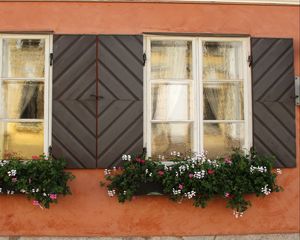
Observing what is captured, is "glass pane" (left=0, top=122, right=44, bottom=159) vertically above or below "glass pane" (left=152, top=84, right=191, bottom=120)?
below

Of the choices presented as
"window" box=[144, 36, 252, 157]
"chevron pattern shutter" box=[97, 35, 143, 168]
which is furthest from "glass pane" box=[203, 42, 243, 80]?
"chevron pattern shutter" box=[97, 35, 143, 168]

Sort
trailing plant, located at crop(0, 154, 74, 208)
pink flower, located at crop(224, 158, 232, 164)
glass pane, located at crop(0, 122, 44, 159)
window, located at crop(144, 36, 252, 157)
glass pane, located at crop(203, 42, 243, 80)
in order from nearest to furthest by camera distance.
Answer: trailing plant, located at crop(0, 154, 74, 208), pink flower, located at crop(224, 158, 232, 164), glass pane, located at crop(0, 122, 44, 159), window, located at crop(144, 36, 252, 157), glass pane, located at crop(203, 42, 243, 80)

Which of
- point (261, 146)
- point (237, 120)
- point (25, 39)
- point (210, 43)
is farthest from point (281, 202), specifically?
point (25, 39)

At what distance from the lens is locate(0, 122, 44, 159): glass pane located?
192 inches

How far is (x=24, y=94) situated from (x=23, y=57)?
1.39 feet

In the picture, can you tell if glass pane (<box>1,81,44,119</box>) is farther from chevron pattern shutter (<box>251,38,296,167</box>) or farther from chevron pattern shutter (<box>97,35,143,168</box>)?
chevron pattern shutter (<box>251,38,296,167</box>)

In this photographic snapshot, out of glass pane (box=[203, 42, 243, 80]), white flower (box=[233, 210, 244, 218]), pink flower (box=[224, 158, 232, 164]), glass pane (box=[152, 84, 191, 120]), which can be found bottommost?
white flower (box=[233, 210, 244, 218])

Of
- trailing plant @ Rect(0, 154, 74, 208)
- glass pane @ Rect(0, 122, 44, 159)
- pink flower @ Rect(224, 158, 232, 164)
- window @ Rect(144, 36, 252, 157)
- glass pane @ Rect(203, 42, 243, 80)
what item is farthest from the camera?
glass pane @ Rect(203, 42, 243, 80)

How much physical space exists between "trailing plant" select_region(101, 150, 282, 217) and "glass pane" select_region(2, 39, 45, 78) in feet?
4.67

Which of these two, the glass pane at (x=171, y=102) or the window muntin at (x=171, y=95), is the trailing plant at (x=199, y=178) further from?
the glass pane at (x=171, y=102)

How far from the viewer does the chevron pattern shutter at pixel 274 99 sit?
194 inches

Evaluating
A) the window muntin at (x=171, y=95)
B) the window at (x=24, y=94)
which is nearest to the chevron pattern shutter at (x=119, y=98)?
the window muntin at (x=171, y=95)

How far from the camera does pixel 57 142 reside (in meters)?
4.77

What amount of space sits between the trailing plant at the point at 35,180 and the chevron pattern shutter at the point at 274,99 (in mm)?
2210
